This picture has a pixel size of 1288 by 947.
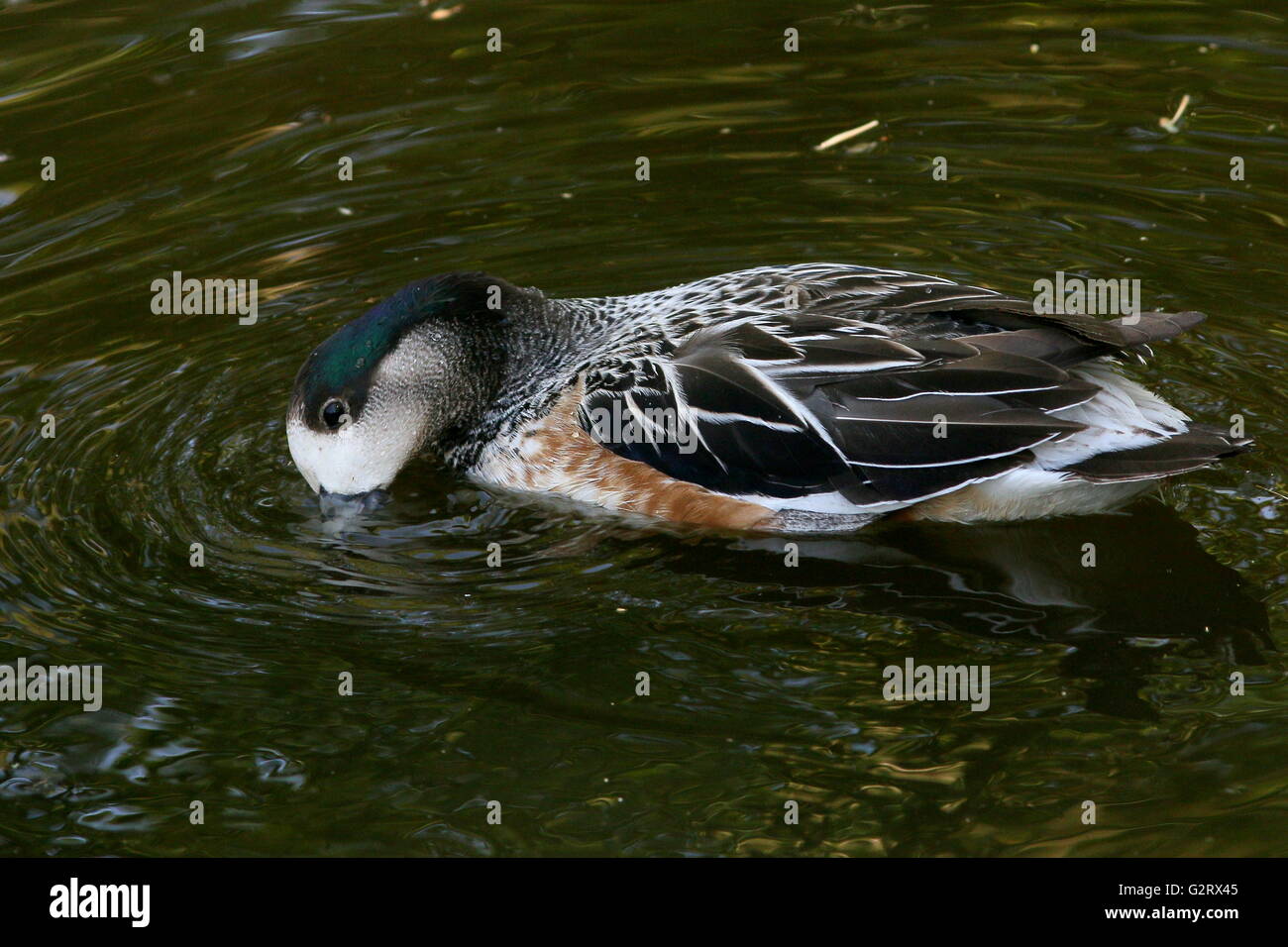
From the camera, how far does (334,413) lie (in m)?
7.94

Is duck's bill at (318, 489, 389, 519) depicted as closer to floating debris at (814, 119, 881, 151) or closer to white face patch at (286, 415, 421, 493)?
white face patch at (286, 415, 421, 493)

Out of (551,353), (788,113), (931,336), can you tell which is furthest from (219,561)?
(788,113)

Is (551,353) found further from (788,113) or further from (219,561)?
(788,113)

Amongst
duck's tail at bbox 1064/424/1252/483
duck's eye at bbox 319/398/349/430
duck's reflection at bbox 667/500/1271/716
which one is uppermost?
duck's eye at bbox 319/398/349/430

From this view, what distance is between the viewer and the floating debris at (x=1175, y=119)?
10.9 m

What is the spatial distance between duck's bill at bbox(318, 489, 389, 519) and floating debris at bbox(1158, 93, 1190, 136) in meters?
6.22

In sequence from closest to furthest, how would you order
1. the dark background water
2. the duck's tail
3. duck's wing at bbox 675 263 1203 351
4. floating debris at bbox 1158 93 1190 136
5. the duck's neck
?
the dark background water, the duck's tail, duck's wing at bbox 675 263 1203 351, the duck's neck, floating debris at bbox 1158 93 1190 136

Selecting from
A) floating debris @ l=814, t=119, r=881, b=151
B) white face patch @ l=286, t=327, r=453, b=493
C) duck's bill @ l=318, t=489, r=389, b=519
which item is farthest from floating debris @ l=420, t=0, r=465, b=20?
duck's bill @ l=318, t=489, r=389, b=519

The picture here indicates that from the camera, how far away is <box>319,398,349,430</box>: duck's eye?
7.91 m

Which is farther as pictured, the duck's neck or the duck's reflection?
the duck's neck

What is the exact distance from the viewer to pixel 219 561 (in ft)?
24.3

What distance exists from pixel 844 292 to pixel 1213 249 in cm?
310

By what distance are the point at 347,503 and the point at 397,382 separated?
66 centimetres

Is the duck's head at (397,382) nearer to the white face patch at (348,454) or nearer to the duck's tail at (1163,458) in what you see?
the white face patch at (348,454)
